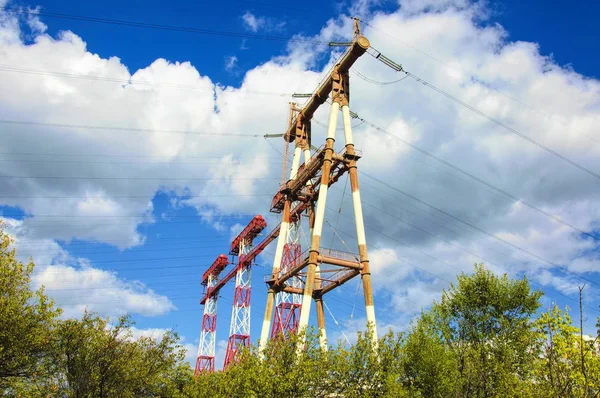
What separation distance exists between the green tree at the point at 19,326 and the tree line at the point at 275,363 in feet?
0.16

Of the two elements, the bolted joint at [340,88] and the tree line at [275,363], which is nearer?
the tree line at [275,363]

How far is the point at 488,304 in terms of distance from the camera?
3145cm

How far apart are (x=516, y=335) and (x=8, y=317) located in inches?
1116

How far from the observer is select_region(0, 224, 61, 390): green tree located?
21469 mm

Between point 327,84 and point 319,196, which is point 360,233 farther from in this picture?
point 327,84

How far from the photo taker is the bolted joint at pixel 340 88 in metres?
31.6

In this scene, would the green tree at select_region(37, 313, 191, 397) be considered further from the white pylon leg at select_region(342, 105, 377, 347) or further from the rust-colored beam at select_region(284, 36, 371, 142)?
the rust-colored beam at select_region(284, 36, 371, 142)

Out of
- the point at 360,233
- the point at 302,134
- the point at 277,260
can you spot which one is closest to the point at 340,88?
the point at 302,134

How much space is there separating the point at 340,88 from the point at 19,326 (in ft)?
79.2

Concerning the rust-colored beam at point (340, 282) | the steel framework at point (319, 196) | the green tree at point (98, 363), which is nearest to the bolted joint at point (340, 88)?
the steel framework at point (319, 196)

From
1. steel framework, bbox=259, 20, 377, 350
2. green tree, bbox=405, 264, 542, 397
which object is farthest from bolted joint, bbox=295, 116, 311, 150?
green tree, bbox=405, 264, 542, 397

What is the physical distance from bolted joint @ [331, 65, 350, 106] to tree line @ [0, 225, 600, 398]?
53.8 feet

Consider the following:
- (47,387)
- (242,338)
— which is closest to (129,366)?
(47,387)

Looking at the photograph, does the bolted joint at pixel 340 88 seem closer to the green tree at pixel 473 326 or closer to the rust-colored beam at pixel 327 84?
the rust-colored beam at pixel 327 84
